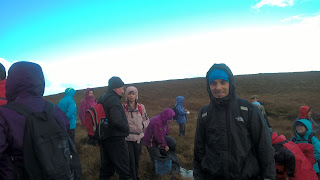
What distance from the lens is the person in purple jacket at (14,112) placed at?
5.16ft

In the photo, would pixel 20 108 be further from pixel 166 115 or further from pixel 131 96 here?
pixel 166 115

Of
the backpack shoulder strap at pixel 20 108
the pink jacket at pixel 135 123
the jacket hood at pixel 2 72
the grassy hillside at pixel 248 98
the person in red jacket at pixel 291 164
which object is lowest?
the grassy hillside at pixel 248 98

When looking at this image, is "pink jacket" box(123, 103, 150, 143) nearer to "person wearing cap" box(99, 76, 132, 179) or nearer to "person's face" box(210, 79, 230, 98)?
"person wearing cap" box(99, 76, 132, 179)

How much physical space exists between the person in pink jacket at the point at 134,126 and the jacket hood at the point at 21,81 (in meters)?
2.67

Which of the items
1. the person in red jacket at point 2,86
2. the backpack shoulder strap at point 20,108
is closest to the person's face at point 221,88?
the backpack shoulder strap at point 20,108

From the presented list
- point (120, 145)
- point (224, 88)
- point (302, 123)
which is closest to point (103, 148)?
point (120, 145)

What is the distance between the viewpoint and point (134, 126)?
4.40 metres

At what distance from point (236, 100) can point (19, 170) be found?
7.14 feet

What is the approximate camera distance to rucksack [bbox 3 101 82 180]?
159cm

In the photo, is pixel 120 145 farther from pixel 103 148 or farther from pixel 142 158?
pixel 142 158

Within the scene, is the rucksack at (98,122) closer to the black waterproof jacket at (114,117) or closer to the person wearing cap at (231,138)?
the black waterproof jacket at (114,117)

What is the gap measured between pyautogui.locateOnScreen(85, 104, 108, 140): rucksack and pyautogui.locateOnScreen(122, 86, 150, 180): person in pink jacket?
768 mm

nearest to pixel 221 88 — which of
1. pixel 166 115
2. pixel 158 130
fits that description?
pixel 166 115

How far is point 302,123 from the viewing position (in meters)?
4.50
